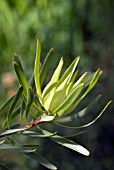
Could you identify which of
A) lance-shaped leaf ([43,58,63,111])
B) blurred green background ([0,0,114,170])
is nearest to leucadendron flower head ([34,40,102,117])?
lance-shaped leaf ([43,58,63,111])

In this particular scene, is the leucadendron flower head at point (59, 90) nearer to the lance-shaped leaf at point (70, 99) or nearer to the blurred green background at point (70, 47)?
the lance-shaped leaf at point (70, 99)

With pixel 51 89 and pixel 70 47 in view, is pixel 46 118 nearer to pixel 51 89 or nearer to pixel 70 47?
pixel 51 89

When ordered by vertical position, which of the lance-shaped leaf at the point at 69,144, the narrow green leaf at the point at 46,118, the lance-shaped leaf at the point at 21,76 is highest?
the lance-shaped leaf at the point at 21,76

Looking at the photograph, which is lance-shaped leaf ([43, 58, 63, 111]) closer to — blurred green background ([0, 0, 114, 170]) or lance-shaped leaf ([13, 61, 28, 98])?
lance-shaped leaf ([13, 61, 28, 98])

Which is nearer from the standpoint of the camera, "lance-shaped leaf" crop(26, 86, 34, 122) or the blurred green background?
"lance-shaped leaf" crop(26, 86, 34, 122)

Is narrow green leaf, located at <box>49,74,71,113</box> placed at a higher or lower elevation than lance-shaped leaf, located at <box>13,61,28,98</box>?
lower

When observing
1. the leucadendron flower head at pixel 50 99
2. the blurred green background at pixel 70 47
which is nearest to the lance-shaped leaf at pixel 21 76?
the leucadendron flower head at pixel 50 99

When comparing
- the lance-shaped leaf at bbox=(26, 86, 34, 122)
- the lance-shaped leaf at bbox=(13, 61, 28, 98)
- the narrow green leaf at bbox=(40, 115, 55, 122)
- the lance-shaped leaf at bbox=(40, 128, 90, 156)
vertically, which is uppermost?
the lance-shaped leaf at bbox=(13, 61, 28, 98)

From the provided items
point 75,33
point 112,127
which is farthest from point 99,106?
point 75,33

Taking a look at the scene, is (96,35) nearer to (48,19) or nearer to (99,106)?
(48,19)
